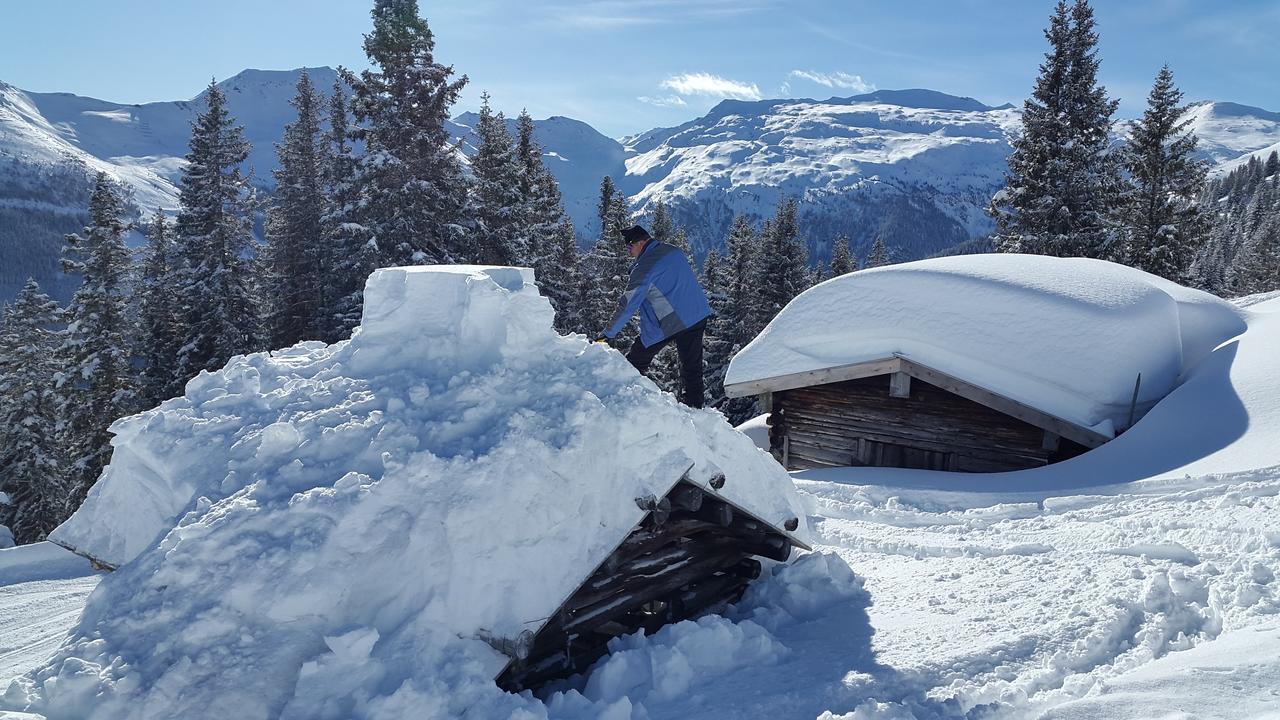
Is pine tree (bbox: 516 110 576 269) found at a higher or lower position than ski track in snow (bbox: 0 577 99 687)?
higher

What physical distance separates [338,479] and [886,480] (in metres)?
6.49

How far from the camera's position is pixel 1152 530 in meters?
4.80

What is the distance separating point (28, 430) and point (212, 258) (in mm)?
6417

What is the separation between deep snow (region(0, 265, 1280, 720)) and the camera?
284cm

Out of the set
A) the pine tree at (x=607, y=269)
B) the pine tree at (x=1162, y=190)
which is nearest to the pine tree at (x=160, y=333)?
the pine tree at (x=607, y=269)

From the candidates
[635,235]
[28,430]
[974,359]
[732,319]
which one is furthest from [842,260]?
[28,430]

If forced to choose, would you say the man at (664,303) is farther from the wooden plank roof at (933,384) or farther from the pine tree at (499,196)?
the pine tree at (499,196)

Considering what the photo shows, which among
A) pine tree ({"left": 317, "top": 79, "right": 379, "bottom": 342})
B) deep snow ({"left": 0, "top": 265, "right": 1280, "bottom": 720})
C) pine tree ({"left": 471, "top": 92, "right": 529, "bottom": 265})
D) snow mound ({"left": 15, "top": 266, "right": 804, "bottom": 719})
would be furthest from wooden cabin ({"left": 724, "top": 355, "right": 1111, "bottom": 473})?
pine tree ({"left": 471, "top": 92, "right": 529, "bottom": 265})

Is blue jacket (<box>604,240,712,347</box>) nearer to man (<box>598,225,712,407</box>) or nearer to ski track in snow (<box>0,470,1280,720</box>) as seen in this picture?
man (<box>598,225,712,407</box>)

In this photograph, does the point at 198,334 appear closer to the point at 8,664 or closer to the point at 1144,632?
the point at 8,664

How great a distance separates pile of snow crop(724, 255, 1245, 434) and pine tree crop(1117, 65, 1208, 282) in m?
13.0

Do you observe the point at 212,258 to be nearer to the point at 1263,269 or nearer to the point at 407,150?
the point at 407,150

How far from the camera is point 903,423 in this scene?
9.53 metres

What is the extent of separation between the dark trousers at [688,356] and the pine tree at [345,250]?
1165 cm
